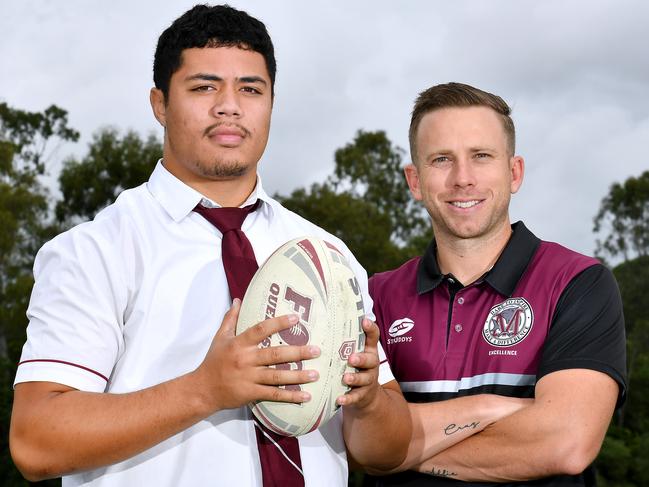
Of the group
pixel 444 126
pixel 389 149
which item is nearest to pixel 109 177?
pixel 389 149

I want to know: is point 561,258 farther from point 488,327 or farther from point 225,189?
point 225,189

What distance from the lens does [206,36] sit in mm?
3859

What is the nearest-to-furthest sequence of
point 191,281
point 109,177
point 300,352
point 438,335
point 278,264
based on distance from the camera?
point 300,352 → point 278,264 → point 191,281 → point 438,335 → point 109,177

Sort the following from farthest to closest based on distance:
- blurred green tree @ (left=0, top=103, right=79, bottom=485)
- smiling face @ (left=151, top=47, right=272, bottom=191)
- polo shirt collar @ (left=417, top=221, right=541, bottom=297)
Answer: blurred green tree @ (left=0, top=103, right=79, bottom=485) → polo shirt collar @ (left=417, top=221, right=541, bottom=297) → smiling face @ (left=151, top=47, right=272, bottom=191)

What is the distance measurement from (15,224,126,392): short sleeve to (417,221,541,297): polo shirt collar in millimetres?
1806

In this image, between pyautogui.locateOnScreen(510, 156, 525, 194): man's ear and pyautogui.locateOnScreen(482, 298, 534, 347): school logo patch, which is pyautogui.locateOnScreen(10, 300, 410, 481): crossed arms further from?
pyautogui.locateOnScreen(510, 156, 525, 194): man's ear

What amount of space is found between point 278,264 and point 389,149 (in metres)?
49.8

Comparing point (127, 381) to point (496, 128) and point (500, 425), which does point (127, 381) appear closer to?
point (500, 425)

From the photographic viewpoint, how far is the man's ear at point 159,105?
399 centimetres

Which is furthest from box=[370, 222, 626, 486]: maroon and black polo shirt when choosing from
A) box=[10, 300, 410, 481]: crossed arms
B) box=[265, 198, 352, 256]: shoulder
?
box=[10, 300, 410, 481]: crossed arms

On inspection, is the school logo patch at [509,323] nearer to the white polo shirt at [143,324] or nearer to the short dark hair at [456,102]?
the short dark hair at [456,102]

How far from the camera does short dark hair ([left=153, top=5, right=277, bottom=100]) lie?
3.87 metres

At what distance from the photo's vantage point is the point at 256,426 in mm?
3611

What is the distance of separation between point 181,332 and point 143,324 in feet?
0.47
